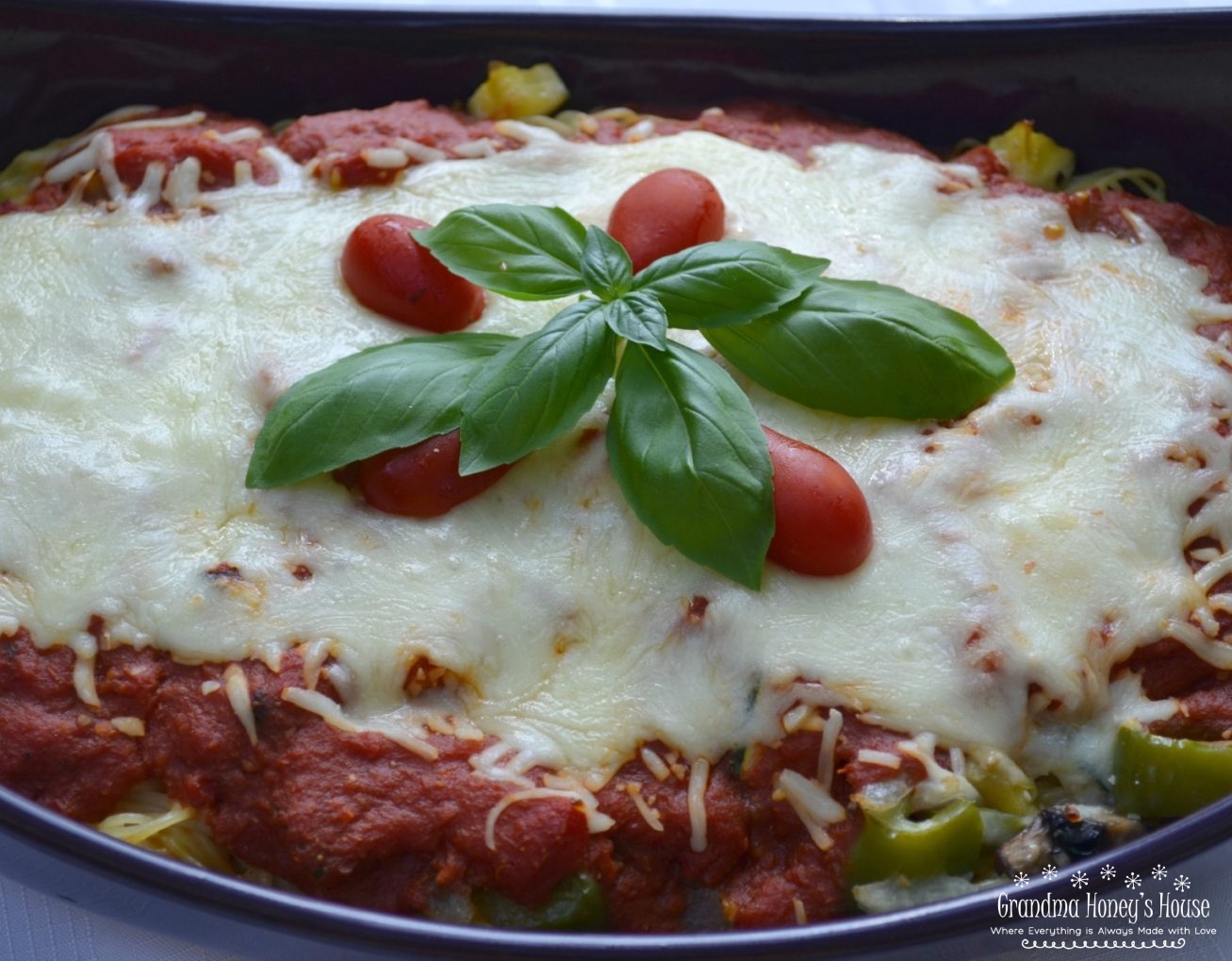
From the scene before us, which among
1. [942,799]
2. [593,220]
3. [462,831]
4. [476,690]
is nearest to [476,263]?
[593,220]

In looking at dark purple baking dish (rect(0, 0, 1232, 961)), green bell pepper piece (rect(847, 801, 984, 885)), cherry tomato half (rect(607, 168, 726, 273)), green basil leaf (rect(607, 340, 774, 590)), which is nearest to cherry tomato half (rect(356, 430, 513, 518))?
green basil leaf (rect(607, 340, 774, 590))

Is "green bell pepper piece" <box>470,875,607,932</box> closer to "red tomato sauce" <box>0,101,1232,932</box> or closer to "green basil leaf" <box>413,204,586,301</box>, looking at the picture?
"red tomato sauce" <box>0,101,1232,932</box>

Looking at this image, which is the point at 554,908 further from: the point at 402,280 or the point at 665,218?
the point at 665,218

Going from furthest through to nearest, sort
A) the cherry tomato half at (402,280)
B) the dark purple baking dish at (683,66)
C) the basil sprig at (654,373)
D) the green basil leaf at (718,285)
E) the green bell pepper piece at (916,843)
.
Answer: the dark purple baking dish at (683,66)
the cherry tomato half at (402,280)
the green basil leaf at (718,285)
the basil sprig at (654,373)
the green bell pepper piece at (916,843)

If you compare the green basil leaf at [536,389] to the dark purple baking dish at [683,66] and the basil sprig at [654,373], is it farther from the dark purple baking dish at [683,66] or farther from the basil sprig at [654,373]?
the dark purple baking dish at [683,66]

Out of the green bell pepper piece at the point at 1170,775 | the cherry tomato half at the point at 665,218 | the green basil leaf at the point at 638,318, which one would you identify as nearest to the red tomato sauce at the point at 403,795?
the green bell pepper piece at the point at 1170,775

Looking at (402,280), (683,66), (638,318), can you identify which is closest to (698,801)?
(638,318)
